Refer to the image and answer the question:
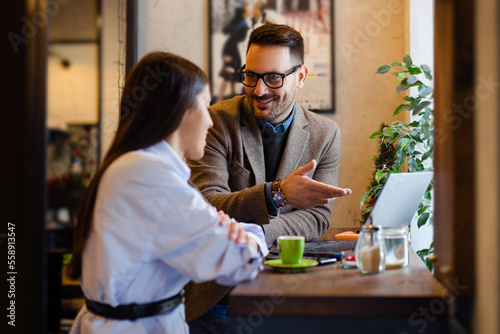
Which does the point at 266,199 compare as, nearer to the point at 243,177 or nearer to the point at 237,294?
the point at 243,177

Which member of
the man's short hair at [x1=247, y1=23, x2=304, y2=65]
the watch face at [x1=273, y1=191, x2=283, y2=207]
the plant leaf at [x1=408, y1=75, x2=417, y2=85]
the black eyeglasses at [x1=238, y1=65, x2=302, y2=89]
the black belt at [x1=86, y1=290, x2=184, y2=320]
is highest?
the man's short hair at [x1=247, y1=23, x2=304, y2=65]

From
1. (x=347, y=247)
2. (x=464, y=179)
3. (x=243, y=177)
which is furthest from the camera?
(x=243, y=177)

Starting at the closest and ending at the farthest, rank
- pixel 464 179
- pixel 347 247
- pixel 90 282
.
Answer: pixel 464 179 < pixel 90 282 < pixel 347 247

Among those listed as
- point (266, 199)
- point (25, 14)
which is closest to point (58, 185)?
point (25, 14)

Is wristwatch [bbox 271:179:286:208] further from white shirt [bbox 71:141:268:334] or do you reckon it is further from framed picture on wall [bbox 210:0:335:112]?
framed picture on wall [bbox 210:0:335:112]

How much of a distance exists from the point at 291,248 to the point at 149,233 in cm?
42

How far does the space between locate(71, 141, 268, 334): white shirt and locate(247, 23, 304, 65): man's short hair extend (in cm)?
125

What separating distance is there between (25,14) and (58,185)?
829mm

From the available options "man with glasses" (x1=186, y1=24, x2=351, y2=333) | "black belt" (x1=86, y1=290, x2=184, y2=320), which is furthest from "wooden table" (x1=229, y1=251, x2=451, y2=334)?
"man with glasses" (x1=186, y1=24, x2=351, y2=333)

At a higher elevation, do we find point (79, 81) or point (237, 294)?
point (79, 81)

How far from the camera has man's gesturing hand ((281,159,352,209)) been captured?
69.6 inches

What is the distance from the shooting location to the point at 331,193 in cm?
175

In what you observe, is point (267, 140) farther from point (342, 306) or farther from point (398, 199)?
point (342, 306)

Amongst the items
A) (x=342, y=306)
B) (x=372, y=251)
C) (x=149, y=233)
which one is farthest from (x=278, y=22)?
(x=342, y=306)
